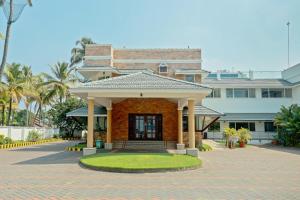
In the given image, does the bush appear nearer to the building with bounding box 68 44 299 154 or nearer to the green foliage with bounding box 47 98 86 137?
the green foliage with bounding box 47 98 86 137

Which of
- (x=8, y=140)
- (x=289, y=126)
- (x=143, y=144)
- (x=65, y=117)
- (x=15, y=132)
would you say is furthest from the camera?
(x=65, y=117)

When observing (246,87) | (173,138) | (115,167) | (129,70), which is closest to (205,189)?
A: (115,167)

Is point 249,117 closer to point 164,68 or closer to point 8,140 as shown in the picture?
point 164,68

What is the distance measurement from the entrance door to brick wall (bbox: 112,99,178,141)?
1.06 ft

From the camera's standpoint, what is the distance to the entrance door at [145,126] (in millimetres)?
21422

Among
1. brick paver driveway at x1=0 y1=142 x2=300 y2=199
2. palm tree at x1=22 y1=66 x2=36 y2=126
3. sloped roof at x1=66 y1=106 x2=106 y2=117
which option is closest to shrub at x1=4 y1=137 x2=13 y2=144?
sloped roof at x1=66 y1=106 x2=106 y2=117

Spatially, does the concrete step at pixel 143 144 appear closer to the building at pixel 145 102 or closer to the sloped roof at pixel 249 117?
the building at pixel 145 102

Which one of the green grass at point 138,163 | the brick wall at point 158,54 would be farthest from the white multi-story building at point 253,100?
the green grass at point 138,163

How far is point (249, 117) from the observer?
31359 millimetres

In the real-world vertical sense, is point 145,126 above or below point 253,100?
below

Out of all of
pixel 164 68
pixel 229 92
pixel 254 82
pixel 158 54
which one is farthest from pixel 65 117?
pixel 254 82

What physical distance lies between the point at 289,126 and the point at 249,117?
272 inches

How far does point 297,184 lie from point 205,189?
320 centimetres

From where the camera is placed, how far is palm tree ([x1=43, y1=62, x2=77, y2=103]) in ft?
121
